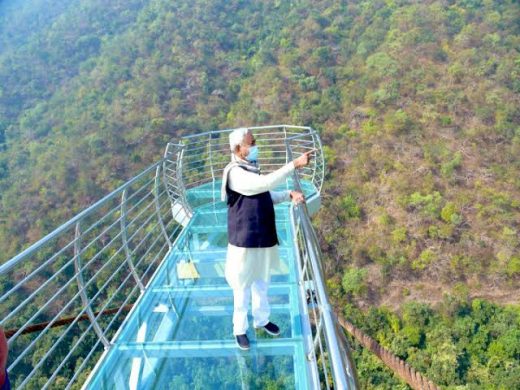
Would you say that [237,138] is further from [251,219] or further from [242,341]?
[242,341]

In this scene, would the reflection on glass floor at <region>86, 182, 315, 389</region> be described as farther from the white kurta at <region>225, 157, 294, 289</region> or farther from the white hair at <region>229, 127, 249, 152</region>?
the white hair at <region>229, 127, 249, 152</region>

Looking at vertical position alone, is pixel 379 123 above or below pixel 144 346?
below

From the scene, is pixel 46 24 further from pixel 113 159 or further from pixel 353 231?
pixel 353 231

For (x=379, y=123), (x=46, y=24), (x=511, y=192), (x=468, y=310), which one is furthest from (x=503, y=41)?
(x=46, y=24)

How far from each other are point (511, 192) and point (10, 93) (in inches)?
1420

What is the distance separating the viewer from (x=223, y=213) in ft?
12.9

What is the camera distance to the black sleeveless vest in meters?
1.82

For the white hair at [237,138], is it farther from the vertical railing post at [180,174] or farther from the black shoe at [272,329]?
the vertical railing post at [180,174]

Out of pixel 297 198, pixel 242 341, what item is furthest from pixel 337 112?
pixel 242 341

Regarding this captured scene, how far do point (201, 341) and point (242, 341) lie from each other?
23 cm

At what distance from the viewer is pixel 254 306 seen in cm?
199

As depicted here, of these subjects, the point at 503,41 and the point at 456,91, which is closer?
the point at 456,91

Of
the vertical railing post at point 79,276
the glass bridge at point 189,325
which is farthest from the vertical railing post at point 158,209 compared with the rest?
the vertical railing post at point 79,276

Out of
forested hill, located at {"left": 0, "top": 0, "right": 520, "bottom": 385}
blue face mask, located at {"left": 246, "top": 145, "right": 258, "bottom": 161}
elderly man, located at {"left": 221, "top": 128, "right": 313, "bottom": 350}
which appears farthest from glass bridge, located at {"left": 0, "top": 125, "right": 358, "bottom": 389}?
forested hill, located at {"left": 0, "top": 0, "right": 520, "bottom": 385}
